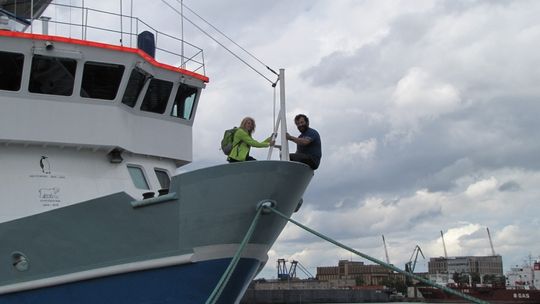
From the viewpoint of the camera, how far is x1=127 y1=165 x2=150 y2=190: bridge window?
38.5 ft

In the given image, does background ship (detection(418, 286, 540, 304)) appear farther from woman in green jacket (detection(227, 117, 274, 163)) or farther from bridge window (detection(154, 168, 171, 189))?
woman in green jacket (detection(227, 117, 274, 163))

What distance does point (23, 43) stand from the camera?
36.2 ft

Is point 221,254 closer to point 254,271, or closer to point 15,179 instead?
point 254,271

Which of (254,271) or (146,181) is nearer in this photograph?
(254,271)

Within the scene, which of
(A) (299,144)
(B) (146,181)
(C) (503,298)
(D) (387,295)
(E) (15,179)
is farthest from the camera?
(D) (387,295)

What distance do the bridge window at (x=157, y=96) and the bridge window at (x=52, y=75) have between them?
1.35 meters

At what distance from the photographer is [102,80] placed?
11586 millimetres

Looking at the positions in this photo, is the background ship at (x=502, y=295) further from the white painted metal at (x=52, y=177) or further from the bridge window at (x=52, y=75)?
the bridge window at (x=52, y=75)

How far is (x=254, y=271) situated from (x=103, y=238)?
2195 mm

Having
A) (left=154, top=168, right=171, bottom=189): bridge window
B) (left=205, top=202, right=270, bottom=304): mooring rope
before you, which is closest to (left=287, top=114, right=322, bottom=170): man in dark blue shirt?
(left=205, top=202, right=270, bottom=304): mooring rope

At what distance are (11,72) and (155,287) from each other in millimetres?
4329

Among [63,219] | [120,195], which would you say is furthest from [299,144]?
[63,219]

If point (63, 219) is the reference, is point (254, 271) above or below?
below

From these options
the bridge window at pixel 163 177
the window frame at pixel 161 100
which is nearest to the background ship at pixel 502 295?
the bridge window at pixel 163 177
